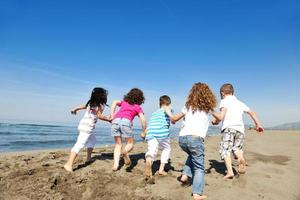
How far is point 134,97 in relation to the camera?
6.59 meters

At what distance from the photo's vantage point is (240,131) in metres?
6.16

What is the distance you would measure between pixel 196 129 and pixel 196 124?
0.10 meters

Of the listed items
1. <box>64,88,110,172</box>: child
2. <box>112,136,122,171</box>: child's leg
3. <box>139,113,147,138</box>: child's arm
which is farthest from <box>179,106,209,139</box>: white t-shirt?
<box>64,88,110,172</box>: child

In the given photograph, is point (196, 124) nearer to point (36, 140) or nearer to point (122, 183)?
point (122, 183)

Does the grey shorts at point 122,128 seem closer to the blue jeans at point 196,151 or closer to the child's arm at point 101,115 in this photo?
the child's arm at point 101,115

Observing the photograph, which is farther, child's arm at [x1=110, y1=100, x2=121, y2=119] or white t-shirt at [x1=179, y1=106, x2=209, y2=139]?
child's arm at [x1=110, y1=100, x2=121, y2=119]

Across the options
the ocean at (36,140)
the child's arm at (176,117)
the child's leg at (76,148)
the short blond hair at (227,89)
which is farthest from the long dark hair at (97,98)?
the ocean at (36,140)

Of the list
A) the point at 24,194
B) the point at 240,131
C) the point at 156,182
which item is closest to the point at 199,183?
the point at 156,182

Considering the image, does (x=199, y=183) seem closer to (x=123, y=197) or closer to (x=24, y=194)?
(x=123, y=197)

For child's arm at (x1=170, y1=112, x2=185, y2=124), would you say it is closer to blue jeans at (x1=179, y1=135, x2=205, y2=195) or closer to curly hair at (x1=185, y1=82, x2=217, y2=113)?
curly hair at (x1=185, y1=82, x2=217, y2=113)

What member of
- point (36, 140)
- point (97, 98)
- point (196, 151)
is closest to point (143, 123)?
point (97, 98)

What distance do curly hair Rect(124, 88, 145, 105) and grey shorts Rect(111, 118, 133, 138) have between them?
45 centimetres

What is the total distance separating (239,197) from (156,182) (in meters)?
1.54

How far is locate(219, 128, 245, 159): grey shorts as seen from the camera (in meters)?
6.12
